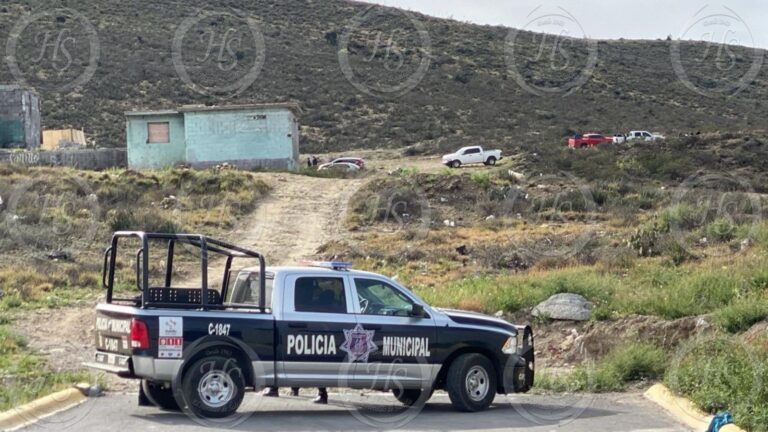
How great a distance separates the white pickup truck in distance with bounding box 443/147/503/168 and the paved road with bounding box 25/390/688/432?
1681 inches

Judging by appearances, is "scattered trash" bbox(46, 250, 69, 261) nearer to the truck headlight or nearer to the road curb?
the truck headlight

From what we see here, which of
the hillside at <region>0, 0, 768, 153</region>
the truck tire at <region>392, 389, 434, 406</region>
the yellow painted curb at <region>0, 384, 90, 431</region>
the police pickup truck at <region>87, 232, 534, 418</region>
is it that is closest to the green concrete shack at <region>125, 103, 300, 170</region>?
the hillside at <region>0, 0, 768, 153</region>

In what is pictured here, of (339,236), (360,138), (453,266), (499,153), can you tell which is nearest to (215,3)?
(360,138)

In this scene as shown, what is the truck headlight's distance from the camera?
47.7 ft

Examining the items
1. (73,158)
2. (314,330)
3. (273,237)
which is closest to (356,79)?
(73,158)

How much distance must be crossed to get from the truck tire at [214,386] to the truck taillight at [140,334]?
1.97 ft

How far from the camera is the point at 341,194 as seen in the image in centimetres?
4494

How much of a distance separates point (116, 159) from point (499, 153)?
19.7m

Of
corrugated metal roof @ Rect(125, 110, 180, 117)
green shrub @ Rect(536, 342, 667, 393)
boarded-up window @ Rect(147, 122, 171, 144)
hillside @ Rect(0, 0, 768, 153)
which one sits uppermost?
hillside @ Rect(0, 0, 768, 153)

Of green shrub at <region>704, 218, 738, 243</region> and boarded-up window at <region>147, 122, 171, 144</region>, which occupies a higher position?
boarded-up window at <region>147, 122, 171, 144</region>

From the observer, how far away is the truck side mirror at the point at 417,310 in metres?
14.2

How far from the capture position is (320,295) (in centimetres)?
1390

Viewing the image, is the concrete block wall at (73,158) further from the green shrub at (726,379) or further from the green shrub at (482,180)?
the green shrub at (726,379)

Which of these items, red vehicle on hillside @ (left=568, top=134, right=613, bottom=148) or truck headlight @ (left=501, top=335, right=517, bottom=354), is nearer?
truck headlight @ (left=501, top=335, right=517, bottom=354)
